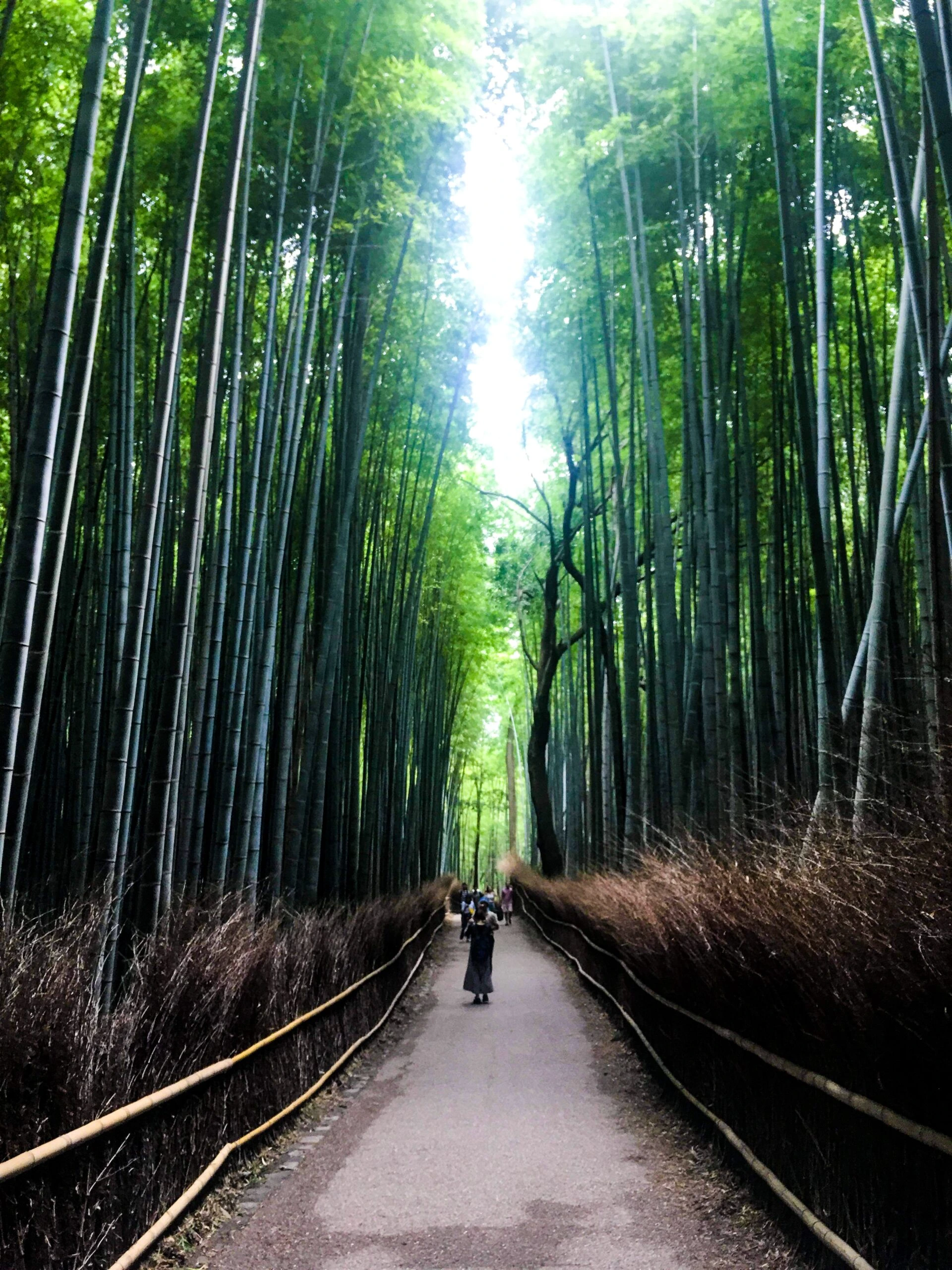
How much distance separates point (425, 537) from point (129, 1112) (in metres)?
7.62

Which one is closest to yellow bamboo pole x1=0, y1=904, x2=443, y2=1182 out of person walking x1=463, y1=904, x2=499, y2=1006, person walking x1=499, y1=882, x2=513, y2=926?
person walking x1=463, y1=904, x2=499, y2=1006

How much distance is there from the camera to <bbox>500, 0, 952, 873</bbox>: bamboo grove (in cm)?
443

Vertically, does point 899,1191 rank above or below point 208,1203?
above

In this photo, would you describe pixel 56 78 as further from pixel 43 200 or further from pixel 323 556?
pixel 323 556

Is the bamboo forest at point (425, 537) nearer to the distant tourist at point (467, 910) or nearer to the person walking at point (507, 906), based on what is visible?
the distant tourist at point (467, 910)

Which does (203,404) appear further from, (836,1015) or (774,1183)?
(774,1183)

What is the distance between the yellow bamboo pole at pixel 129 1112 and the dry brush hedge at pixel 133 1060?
3cm

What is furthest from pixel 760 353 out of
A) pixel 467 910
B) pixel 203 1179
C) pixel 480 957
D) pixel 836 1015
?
pixel 467 910

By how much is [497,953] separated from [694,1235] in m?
12.0

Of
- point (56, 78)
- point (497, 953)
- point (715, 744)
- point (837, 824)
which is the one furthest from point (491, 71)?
point (497, 953)

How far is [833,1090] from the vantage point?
104 inches

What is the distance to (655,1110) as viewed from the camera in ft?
16.1

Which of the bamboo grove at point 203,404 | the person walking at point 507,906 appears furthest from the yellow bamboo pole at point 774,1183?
the person walking at point 507,906

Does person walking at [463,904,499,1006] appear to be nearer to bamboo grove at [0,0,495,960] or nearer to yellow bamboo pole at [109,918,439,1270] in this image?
bamboo grove at [0,0,495,960]
